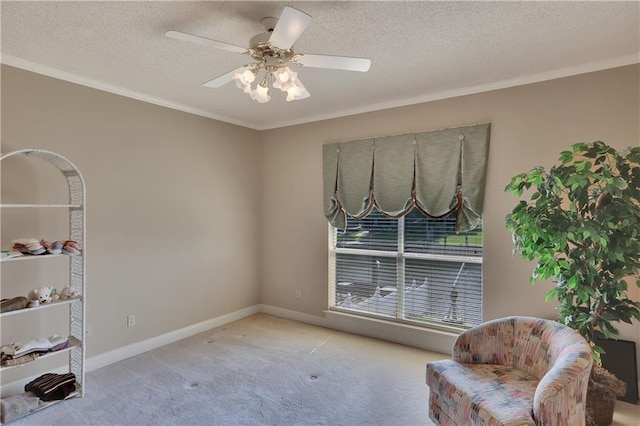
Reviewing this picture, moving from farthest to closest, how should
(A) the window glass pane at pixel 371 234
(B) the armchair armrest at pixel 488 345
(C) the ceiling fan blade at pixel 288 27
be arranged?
(A) the window glass pane at pixel 371 234 → (B) the armchair armrest at pixel 488 345 → (C) the ceiling fan blade at pixel 288 27

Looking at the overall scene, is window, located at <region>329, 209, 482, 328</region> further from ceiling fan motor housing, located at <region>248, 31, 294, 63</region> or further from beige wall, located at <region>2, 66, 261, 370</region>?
ceiling fan motor housing, located at <region>248, 31, 294, 63</region>

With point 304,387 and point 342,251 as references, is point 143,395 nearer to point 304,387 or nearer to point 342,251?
point 304,387

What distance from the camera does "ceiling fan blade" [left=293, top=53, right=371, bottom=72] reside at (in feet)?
6.31

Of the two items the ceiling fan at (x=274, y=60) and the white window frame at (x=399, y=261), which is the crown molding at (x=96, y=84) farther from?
the white window frame at (x=399, y=261)

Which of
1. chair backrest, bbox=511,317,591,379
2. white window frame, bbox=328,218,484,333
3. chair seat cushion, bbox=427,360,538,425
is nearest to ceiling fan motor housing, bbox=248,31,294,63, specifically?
chair seat cushion, bbox=427,360,538,425

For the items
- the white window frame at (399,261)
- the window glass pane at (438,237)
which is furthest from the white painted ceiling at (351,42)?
the white window frame at (399,261)

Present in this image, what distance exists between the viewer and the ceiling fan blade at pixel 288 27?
4.96 ft

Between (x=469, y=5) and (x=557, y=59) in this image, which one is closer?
(x=469, y=5)

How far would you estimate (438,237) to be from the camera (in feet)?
11.5

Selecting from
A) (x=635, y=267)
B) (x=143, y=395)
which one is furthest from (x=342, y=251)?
(x=635, y=267)

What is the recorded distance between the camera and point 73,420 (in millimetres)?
2330

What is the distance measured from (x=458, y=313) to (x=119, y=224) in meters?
3.37

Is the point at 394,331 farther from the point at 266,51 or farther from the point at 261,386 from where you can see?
the point at 266,51

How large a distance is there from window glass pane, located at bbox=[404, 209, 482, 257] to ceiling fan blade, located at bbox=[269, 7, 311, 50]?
2374 millimetres
